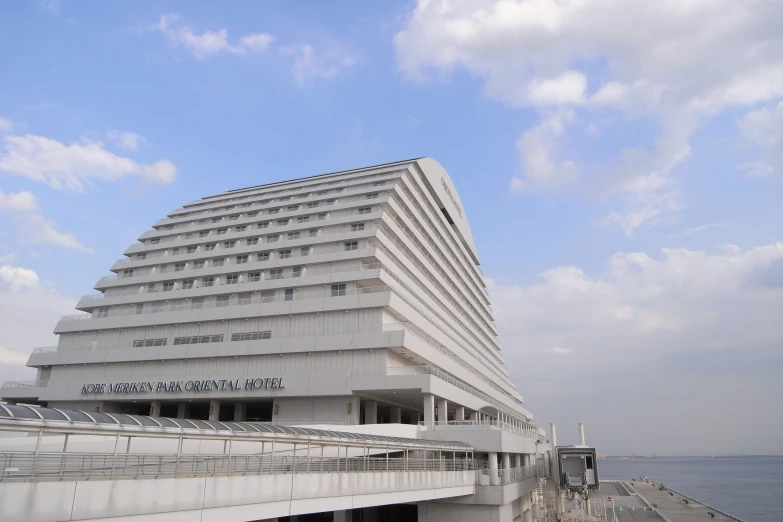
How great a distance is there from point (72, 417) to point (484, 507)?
106 ft

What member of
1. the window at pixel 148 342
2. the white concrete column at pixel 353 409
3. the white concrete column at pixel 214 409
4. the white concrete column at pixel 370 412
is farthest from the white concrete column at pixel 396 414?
the window at pixel 148 342

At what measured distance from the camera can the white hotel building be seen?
52594mm

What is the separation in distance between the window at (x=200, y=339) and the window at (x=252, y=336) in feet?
6.19

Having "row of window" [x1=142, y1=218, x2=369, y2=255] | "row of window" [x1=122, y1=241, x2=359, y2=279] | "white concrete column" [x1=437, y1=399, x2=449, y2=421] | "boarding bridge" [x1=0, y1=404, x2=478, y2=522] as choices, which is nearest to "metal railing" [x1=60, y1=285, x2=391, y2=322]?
"row of window" [x1=122, y1=241, x2=359, y2=279]

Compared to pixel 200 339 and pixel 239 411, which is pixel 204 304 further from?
pixel 239 411

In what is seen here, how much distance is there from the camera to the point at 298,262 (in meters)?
63.0

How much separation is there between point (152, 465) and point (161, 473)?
0.38 metres

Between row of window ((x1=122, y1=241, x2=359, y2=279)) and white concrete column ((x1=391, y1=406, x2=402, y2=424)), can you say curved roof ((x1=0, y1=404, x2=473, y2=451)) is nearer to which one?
row of window ((x1=122, y1=241, x2=359, y2=279))

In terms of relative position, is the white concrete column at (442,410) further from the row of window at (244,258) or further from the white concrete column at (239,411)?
the white concrete column at (239,411)

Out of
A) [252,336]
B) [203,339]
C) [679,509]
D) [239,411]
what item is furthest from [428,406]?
[679,509]

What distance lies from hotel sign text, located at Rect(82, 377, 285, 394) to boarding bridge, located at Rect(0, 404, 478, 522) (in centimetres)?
2669

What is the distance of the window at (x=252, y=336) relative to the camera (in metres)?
58.5

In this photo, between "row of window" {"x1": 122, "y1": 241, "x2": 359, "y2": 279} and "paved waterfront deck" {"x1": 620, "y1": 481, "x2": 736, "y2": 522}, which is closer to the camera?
"row of window" {"x1": 122, "y1": 241, "x2": 359, "y2": 279}

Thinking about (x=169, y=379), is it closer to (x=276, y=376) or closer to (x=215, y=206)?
(x=276, y=376)
